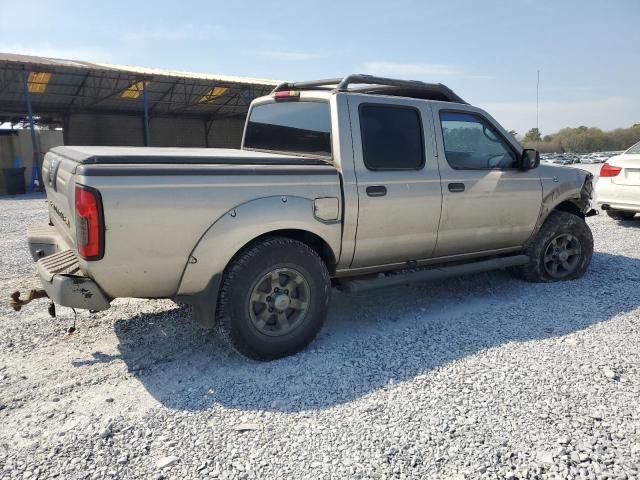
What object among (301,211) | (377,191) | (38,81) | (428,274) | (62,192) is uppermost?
(38,81)

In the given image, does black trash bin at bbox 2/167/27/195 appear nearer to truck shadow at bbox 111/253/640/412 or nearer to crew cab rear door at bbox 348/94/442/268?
truck shadow at bbox 111/253/640/412

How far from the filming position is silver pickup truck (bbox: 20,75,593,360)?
2.97 m

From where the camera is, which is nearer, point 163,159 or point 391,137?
point 163,159

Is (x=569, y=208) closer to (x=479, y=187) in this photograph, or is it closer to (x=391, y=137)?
(x=479, y=187)

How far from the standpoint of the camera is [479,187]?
14.5ft

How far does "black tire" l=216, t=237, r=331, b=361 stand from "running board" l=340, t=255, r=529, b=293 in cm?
36

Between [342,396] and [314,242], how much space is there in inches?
49.9

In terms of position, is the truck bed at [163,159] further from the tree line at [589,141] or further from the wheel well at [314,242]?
the tree line at [589,141]

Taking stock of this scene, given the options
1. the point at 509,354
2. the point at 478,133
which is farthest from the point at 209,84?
the point at 509,354

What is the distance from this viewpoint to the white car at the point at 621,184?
8.16 meters

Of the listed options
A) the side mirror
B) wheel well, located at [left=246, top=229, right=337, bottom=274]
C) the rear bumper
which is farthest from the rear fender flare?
the side mirror

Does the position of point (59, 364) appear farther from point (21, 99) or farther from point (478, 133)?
point (21, 99)

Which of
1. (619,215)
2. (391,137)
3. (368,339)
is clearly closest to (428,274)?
(368,339)

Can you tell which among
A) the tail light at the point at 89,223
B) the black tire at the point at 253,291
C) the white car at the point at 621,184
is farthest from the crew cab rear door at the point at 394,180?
the white car at the point at 621,184
